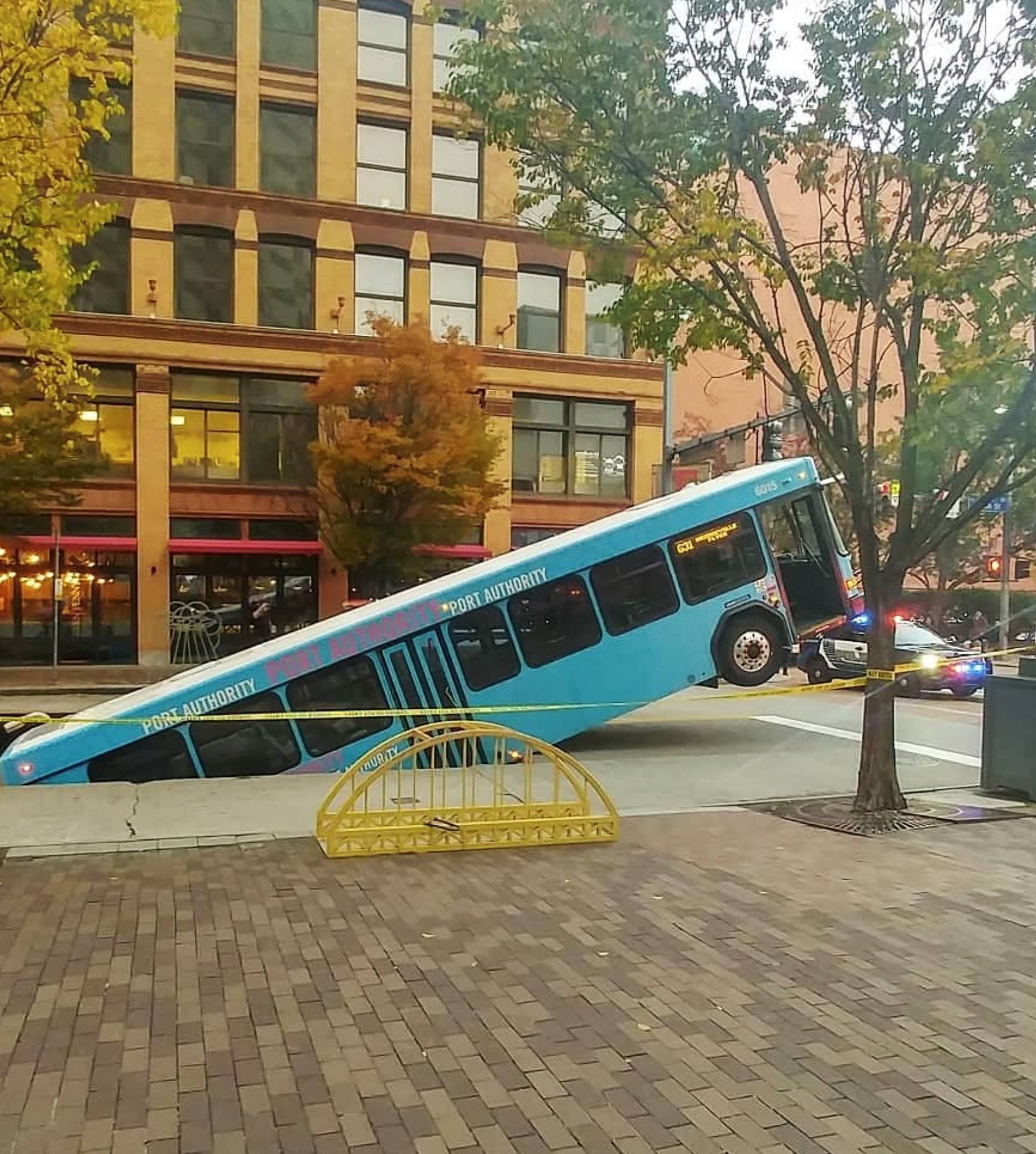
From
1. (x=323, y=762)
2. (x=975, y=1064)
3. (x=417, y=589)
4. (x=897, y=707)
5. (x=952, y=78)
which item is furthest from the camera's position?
(x=897, y=707)

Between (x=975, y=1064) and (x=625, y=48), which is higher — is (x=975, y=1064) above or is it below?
below

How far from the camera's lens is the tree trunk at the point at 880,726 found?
9078 mm

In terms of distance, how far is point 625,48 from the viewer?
28.3 ft

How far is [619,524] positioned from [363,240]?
18704 mm

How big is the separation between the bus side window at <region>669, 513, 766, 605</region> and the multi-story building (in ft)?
49.5

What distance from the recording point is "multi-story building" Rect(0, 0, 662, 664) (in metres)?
27.4

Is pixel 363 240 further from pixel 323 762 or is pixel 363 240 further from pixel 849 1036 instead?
pixel 849 1036

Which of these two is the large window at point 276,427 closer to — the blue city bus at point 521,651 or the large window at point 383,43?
the large window at point 383,43

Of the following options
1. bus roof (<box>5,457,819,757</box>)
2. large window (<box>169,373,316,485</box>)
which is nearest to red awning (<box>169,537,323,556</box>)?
large window (<box>169,373,316,485</box>)

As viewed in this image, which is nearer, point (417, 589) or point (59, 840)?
point (59, 840)

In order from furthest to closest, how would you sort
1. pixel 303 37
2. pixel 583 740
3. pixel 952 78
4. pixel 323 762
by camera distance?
pixel 303 37
pixel 583 740
pixel 323 762
pixel 952 78

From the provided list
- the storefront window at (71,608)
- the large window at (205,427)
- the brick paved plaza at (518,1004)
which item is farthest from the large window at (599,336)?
the brick paved plaza at (518,1004)

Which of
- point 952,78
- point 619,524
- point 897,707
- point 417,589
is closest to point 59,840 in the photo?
point 417,589

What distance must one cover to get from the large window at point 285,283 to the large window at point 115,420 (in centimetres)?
400
